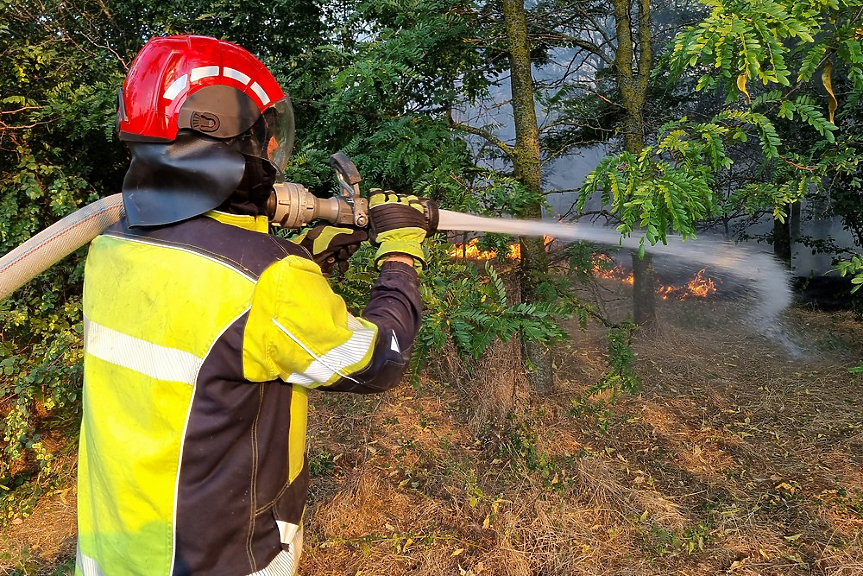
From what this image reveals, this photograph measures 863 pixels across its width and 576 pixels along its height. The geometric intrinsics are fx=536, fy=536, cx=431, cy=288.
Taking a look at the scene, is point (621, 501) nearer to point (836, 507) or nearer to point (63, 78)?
point (836, 507)

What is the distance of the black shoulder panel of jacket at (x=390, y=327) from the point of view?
1.64m

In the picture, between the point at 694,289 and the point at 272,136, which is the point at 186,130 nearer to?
the point at 272,136

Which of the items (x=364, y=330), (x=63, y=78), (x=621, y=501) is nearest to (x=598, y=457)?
(x=621, y=501)

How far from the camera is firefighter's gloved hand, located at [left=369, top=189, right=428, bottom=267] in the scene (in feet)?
6.86

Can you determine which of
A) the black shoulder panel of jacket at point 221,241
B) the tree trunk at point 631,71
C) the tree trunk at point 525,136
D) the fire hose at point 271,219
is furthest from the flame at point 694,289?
the black shoulder panel of jacket at point 221,241

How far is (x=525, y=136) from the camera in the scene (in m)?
5.07

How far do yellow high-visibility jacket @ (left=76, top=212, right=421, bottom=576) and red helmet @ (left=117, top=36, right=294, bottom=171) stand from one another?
0.93ft

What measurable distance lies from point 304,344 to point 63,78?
477 cm

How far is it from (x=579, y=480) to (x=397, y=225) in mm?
3351

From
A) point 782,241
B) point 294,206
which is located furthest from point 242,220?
point 782,241

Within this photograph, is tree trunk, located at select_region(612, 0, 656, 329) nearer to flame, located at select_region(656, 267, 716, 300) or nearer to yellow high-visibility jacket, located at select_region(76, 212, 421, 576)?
yellow high-visibility jacket, located at select_region(76, 212, 421, 576)

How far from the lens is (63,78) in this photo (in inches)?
186

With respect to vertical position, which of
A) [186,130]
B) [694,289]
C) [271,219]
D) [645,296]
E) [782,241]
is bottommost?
[694,289]

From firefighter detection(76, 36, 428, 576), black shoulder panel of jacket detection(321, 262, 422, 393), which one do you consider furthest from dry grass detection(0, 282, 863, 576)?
black shoulder panel of jacket detection(321, 262, 422, 393)
